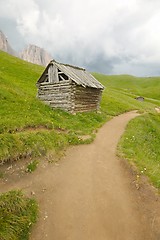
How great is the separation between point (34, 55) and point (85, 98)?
127 meters

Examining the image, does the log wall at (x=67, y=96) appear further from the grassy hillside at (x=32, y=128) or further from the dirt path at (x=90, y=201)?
the dirt path at (x=90, y=201)

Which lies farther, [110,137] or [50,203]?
[110,137]

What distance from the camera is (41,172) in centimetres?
1273

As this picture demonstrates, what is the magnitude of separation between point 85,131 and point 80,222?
12.1 m

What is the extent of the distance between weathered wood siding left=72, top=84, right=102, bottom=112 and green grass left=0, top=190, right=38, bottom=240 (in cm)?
1797

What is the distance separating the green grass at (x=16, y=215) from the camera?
8.43 metres

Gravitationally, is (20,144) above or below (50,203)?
above

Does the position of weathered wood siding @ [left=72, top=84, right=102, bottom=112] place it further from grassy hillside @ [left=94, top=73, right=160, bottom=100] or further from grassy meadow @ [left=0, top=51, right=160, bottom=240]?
grassy hillside @ [left=94, top=73, right=160, bottom=100]

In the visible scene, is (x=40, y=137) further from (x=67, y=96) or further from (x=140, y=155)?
(x=67, y=96)

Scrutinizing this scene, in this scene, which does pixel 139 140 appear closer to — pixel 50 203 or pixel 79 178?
pixel 79 178

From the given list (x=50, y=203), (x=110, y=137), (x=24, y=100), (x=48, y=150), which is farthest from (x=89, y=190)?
(x=24, y=100)

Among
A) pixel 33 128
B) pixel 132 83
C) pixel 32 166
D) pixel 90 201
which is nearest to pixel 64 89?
pixel 33 128

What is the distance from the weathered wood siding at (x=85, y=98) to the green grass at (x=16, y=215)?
1797cm

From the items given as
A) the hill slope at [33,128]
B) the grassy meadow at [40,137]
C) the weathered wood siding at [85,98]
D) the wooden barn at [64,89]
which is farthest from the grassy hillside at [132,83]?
the hill slope at [33,128]
